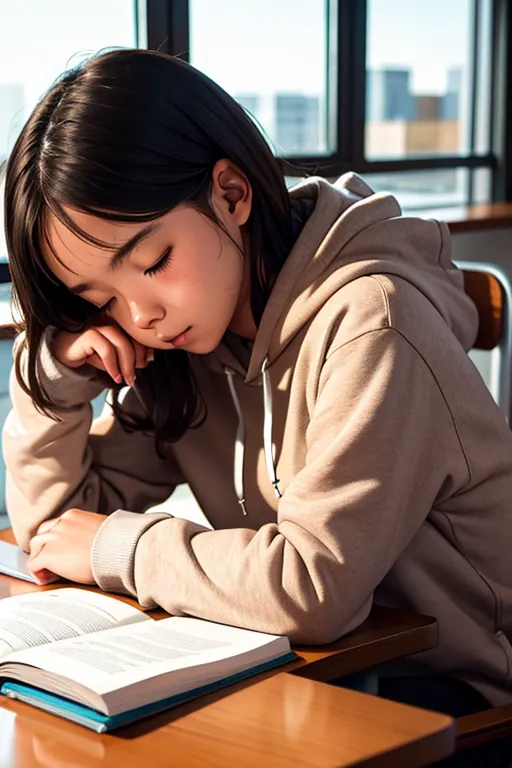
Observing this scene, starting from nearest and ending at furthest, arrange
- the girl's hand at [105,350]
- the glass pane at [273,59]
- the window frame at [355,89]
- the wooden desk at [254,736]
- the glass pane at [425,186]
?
1. the wooden desk at [254,736]
2. the girl's hand at [105,350]
3. the window frame at [355,89]
4. the glass pane at [273,59]
5. the glass pane at [425,186]

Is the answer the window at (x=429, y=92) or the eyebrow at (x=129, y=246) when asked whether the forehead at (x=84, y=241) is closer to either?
the eyebrow at (x=129, y=246)

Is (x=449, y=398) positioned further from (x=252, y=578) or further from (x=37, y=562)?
(x=37, y=562)

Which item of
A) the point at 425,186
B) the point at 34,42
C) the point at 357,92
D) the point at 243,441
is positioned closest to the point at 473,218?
the point at 357,92

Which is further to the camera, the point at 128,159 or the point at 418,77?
the point at 418,77

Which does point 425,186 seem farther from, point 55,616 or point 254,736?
point 254,736

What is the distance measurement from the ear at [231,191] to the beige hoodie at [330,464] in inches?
2.8

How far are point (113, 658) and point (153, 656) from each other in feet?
0.10

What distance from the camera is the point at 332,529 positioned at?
97 centimetres

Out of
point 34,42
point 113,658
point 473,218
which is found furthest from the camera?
point 473,218

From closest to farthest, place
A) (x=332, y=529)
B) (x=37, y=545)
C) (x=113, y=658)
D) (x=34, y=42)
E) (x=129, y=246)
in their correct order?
1. (x=113, y=658)
2. (x=332, y=529)
3. (x=129, y=246)
4. (x=37, y=545)
5. (x=34, y=42)

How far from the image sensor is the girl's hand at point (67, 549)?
1119mm

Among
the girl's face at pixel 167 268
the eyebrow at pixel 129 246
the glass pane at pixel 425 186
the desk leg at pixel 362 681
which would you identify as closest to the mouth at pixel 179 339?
the girl's face at pixel 167 268

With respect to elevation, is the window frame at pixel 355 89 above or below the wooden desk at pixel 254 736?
above

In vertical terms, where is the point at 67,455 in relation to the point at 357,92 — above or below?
below
